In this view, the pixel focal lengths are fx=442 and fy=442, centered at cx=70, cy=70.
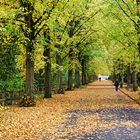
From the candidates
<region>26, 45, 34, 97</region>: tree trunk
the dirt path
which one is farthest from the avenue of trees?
the dirt path

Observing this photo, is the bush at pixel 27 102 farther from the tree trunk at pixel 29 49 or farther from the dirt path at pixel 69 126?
the dirt path at pixel 69 126

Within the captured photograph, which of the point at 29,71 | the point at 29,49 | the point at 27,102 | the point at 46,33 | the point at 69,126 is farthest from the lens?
the point at 46,33

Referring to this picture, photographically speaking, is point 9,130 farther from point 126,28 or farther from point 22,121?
point 126,28

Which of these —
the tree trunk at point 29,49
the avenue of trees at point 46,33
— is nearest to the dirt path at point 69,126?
the avenue of trees at point 46,33

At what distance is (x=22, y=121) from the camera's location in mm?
20062

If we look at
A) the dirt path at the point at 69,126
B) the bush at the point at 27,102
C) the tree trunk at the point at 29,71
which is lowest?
the dirt path at the point at 69,126

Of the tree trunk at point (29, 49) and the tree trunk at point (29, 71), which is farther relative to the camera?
the tree trunk at point (29, 71)

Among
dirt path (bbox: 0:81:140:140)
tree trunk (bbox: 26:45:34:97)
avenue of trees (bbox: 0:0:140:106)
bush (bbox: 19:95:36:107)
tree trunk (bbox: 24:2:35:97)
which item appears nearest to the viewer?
dirt path (bbox: 0:81:140:140)

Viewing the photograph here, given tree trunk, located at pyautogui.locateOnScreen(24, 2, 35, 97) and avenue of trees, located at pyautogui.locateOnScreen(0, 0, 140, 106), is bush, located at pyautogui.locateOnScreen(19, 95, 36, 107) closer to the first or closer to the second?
avenue of trees, located at pyautogui.locateOnScreen(0, 0, 140, 106)

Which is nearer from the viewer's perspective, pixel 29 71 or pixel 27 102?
pixel 27 102

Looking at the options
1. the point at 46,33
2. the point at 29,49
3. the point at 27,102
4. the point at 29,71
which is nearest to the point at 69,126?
the point at 27,102

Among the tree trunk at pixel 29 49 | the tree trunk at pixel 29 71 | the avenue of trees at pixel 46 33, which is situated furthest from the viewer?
Answer: the tree trunk at pixel 29 71

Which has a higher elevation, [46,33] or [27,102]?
[46,33]

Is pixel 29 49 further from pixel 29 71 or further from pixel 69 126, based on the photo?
pixel 69 126
